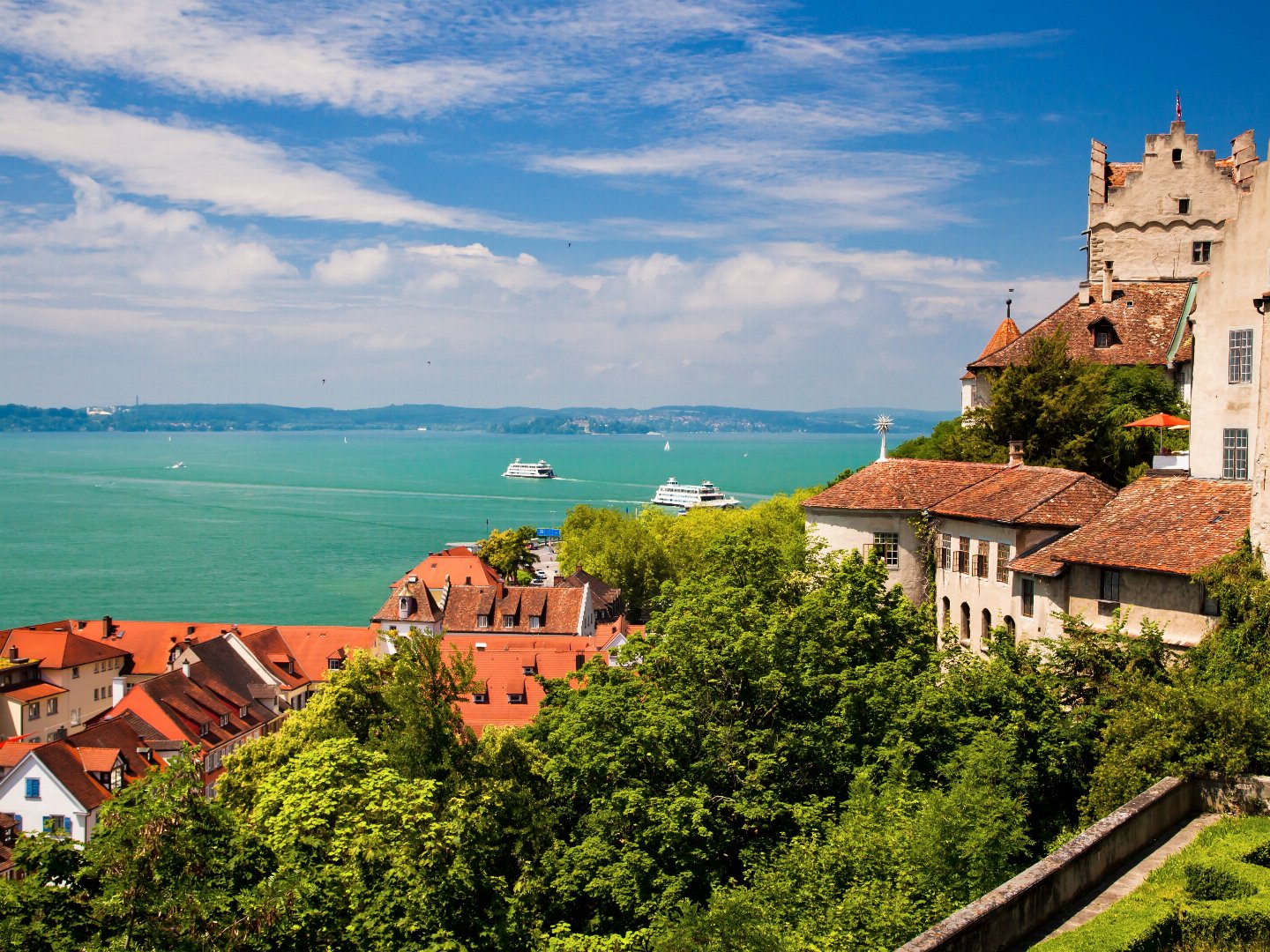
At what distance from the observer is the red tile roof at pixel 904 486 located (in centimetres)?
3672

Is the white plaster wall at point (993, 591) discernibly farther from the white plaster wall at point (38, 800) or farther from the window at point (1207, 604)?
the white plaster wall at point (38, 800)

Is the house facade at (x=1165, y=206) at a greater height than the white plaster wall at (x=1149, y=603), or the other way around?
the house facade at (x=1165, y=206)

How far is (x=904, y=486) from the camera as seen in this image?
3759cm

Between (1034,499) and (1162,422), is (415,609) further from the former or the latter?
(1034,499)

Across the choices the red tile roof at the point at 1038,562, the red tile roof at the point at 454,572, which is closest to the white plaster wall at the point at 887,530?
A: the red tile roof at the point at 1038,562

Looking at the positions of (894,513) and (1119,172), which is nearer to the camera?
(894,513)

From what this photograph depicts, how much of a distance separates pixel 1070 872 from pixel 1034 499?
18.3 m

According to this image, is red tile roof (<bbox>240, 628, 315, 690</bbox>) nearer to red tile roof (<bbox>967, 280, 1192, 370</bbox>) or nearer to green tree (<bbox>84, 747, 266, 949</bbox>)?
red tile roof (<bbox>967, 280, 1192, 370</bbox>)

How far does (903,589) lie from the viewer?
3656cm

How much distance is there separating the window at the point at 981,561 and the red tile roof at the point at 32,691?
54078 millimetres

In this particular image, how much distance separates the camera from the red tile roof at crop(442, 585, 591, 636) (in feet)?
247

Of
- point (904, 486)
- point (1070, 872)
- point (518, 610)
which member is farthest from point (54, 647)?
point (1070, 872)

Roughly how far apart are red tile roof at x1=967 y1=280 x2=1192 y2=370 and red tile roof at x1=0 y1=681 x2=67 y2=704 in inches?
2136

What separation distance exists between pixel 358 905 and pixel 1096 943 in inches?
472
